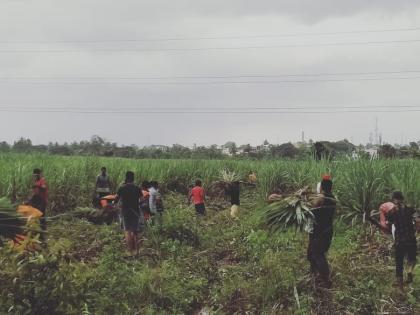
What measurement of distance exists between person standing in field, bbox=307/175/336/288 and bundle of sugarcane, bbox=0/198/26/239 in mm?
3835

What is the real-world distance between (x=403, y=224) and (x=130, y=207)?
14.7ft

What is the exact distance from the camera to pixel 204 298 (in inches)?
331

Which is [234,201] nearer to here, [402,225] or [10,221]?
[402,225]

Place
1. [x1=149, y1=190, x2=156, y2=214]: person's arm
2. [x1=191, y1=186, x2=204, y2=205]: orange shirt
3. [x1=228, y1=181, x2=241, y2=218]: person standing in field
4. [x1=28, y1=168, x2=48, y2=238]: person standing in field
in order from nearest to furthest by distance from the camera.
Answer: [x1=28, y1=168, x2=48, y2=238]: person standing in field < [x1=149, y1=190, x2=156, y2=214]: person's arm < [x1=191, y1=186, x2=204, y2=205]: orange shirt < [x1=228, y1=181, x2=241, y2=218]: person standing in field

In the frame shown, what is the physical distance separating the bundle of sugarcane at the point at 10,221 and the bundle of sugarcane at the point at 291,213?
11.2 ft

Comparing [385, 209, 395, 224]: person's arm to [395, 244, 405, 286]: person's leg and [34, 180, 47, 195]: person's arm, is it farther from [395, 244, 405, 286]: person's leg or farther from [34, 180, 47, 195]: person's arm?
[34, 180, 47, 195]: person's arm

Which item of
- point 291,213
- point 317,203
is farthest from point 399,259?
point 291,213

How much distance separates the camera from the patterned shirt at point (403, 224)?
24.9 feet

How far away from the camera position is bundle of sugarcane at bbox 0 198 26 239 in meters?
5.40

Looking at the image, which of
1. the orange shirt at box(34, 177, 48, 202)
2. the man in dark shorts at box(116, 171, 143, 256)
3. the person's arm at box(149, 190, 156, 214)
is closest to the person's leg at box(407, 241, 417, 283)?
the man in dark shorts at box(116, 171, 143, 256)

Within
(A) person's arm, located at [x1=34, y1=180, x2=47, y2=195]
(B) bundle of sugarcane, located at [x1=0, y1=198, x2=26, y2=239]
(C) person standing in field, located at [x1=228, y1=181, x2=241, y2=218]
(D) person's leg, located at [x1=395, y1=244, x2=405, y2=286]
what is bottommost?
(D) person's leg, located at [x1=395, y1=244, x2=405, y2=286]

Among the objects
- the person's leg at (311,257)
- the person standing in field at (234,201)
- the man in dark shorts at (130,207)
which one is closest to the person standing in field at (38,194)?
the man in dark shorts at (130,207)

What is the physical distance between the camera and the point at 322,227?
7.52m

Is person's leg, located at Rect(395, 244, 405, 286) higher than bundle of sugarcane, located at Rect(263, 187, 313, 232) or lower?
lower
